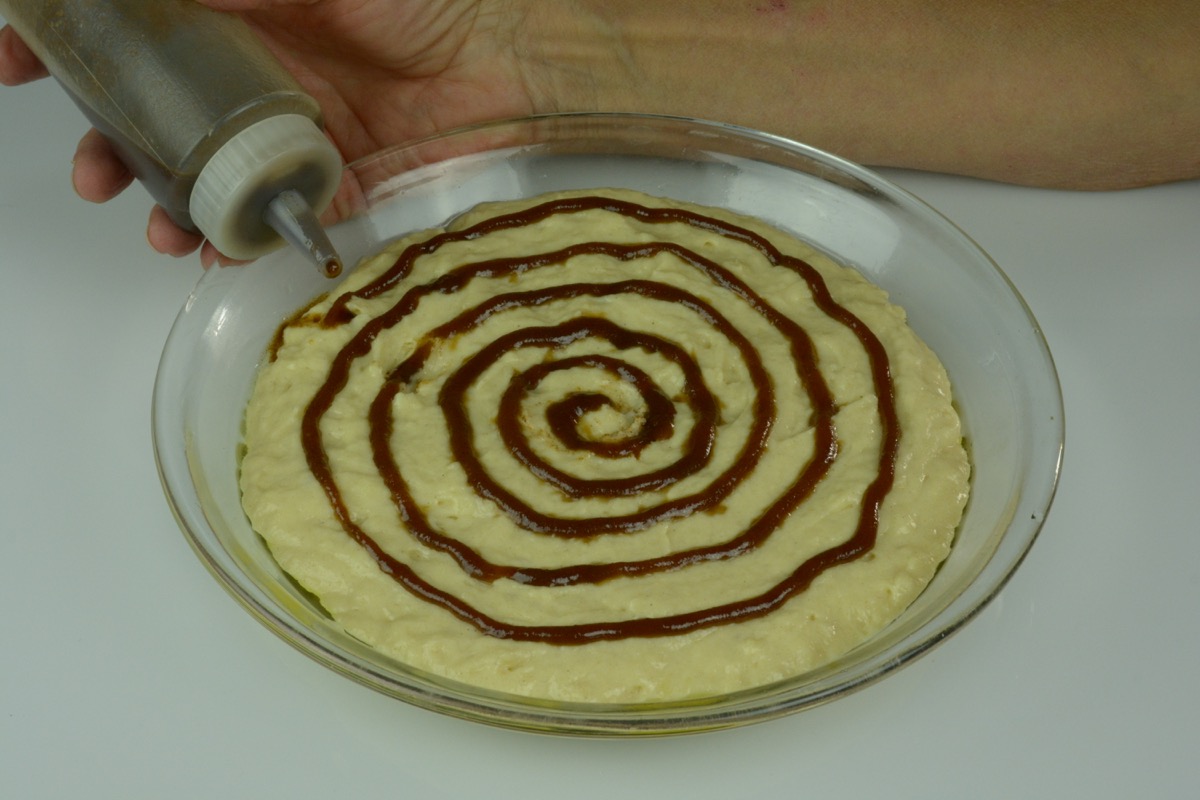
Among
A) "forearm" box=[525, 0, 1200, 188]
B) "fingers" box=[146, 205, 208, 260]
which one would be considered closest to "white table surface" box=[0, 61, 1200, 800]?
"fingers" box=[146, 205, 208, 260]

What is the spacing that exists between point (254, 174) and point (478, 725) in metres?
0.99

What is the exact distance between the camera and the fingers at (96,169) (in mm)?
2451

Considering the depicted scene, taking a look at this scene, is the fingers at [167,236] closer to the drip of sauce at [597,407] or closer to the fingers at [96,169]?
the fingers at [96,169]

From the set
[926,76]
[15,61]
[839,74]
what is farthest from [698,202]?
[15,61]

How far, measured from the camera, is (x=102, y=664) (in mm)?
1938

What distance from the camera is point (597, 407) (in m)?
2.15

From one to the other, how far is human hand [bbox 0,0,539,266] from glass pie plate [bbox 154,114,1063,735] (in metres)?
0.27

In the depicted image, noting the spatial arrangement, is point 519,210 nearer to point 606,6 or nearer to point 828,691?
point 606,6

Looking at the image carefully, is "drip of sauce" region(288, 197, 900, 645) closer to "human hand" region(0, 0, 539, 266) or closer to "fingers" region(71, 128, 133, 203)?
"human hand" region(0, 0, 539, 266)

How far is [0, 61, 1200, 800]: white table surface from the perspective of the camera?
5.86 feet

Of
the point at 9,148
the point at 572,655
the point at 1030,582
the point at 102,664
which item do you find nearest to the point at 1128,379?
the point at 1030,582

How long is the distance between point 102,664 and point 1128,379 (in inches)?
83.5

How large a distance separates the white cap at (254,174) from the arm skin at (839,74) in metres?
0.80

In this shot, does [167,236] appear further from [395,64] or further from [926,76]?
[926,76]
